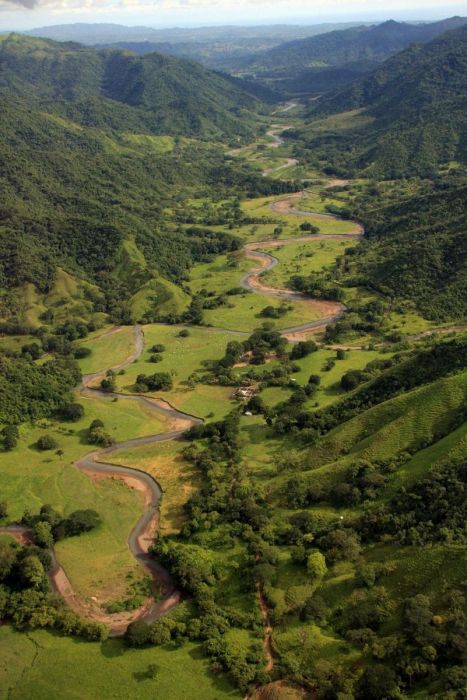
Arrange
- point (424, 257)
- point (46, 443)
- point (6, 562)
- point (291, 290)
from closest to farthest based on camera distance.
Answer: point (6, 562), point (46, 443), point (424, 257), point (291, 290)

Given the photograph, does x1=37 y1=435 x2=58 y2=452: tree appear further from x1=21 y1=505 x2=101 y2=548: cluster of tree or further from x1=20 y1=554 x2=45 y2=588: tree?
x1=20 y1=554 x2=45 y2=588: tree

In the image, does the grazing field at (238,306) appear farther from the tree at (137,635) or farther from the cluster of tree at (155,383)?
the tree at (137,635)

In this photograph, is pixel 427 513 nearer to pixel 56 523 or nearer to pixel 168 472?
pixel 168 472

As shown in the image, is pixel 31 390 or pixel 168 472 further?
pixel 31 390

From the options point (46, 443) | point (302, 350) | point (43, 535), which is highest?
point (302, 350)

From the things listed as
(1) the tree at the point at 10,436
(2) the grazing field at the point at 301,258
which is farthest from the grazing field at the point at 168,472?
(2) the grazing field at the point at 301,258

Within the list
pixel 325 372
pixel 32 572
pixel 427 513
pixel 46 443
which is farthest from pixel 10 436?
pixel 427 513
